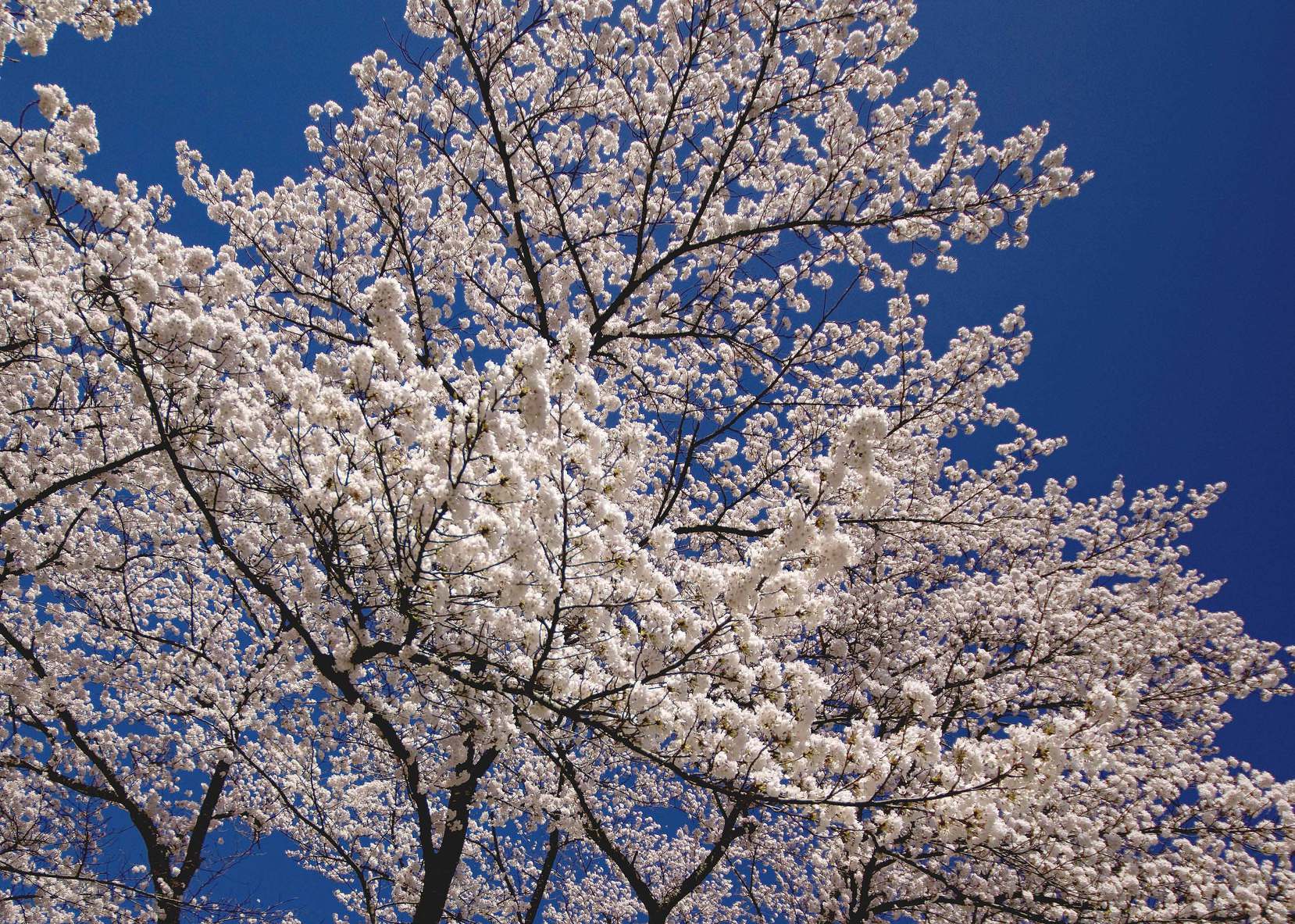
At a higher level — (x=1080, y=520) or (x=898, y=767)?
(x=1080, y=520)

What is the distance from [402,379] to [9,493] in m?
4.51

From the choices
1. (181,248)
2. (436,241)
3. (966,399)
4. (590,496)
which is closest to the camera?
(590,496)

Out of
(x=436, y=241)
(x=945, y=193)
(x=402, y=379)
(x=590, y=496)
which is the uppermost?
(x=945, y=193)

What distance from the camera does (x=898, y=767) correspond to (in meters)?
3.61

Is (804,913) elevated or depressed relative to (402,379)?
depressed

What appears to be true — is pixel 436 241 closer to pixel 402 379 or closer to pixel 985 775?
pixel 402 379

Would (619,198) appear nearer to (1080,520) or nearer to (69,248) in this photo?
(69,248)

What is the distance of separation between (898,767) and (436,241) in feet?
26.2

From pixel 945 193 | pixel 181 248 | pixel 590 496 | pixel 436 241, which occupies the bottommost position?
pixel 590 496

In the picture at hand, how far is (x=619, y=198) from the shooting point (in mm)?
8695

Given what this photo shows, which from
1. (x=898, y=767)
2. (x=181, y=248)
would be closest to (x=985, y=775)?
(x=898, y=767)

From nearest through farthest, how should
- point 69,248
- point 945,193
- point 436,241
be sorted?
1. point 69,248
2. point 945,193
3. point 436,241

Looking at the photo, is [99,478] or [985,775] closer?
[985,775]

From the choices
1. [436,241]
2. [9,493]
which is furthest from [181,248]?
[436,241]
